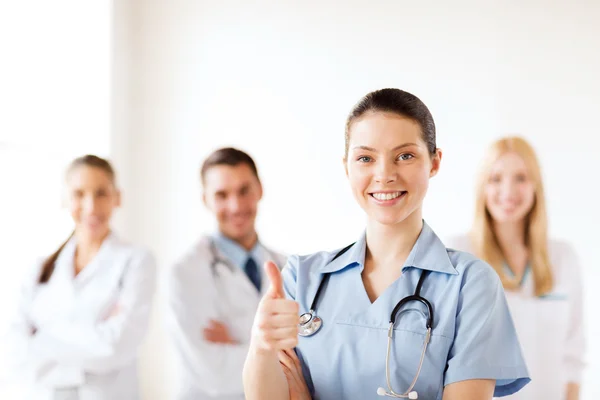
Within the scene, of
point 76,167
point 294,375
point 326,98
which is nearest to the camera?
point 294,375

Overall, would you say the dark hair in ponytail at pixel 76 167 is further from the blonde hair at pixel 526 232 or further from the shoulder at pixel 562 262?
the shoulder at pixel 562 262

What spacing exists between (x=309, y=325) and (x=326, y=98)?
9.50ft

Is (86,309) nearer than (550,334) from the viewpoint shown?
No

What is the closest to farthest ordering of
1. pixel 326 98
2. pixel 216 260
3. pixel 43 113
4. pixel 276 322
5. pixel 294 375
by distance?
pixel 276 322 < pixel 294 375 < pixel 216 260 < pixel 43 113 < pixel 326 98

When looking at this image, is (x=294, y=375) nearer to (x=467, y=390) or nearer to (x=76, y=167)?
(x=467, y=390)

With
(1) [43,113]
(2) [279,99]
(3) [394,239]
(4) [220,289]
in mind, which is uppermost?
(2) [279,99]

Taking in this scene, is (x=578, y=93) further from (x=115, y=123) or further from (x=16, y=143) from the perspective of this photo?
(x=16, y=143)

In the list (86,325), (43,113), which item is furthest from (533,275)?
(43,113)

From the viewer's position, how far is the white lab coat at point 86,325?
8.75 feet

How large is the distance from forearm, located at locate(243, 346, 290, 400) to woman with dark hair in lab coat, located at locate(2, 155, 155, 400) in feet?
5.14

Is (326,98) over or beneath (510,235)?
over

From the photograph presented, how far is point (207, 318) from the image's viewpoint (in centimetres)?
Answer: 267

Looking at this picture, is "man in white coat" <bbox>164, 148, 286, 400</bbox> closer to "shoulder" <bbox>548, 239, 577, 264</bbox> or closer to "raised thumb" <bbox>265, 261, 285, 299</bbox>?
"shoulder" <bbox>548, 239, 577, 264</bbox>

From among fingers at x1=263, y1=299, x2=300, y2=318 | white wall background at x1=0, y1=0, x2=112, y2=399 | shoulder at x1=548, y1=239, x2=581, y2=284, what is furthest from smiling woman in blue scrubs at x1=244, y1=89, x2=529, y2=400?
white wall background at x1=0, y1=0, x2=112, y2=399
